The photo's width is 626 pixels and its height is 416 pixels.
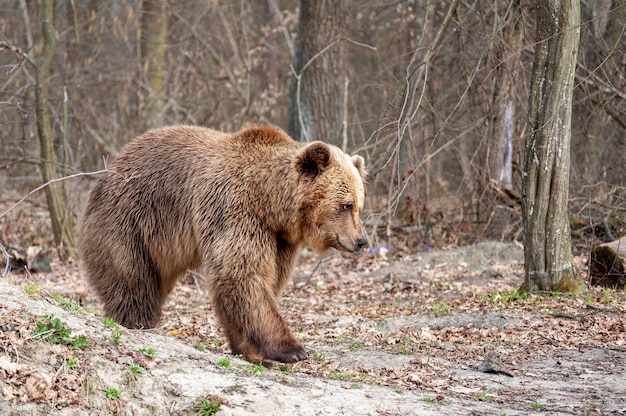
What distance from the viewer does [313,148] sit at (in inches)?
262

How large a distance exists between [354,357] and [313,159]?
183cm

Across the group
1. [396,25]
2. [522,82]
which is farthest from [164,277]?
[396,25]

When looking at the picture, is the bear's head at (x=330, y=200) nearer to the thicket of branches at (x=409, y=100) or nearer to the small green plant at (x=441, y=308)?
the thicket of branches at (x=409, y=100)

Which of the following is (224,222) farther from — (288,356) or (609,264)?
(609,264)

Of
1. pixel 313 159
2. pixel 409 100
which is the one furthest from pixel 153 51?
pixel 313 159

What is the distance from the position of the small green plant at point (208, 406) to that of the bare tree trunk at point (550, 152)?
15.8 feet

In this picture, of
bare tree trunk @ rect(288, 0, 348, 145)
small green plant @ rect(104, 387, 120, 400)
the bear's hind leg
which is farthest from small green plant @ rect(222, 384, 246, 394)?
bare tree trunk @ rect(288, 0, 348, 145)

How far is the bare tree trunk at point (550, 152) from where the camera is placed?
323 inches

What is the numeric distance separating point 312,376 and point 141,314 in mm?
2030

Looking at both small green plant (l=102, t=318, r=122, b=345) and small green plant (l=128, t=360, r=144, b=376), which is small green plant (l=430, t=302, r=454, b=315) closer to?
small green plant (l=102, t=318, r=122, b=345)

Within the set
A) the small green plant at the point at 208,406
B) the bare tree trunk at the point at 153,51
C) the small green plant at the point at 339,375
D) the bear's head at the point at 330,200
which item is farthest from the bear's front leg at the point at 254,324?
the bare tree trunk at the point at 153,51

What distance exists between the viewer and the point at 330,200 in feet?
22.1

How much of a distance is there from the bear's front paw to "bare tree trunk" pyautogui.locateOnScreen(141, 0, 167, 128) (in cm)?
1253

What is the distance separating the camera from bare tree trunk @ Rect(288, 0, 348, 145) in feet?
44.4
